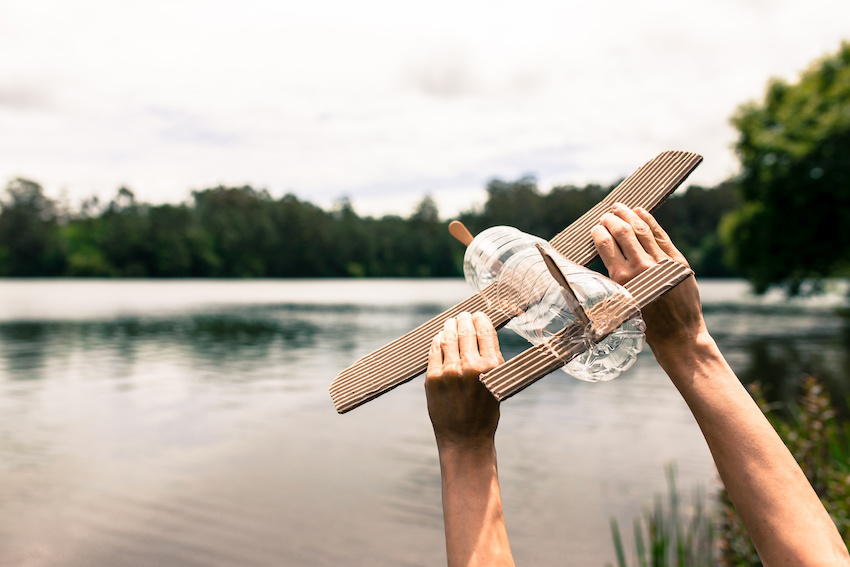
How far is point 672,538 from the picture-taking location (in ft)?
29.0

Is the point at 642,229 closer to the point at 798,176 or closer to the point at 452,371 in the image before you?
the point at 452,371

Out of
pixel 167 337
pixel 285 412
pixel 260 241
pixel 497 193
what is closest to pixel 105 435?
pixel 285 412

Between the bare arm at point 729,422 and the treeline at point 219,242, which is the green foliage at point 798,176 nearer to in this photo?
the bare arm at point 729,422

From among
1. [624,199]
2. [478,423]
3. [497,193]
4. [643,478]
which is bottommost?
[643,478]

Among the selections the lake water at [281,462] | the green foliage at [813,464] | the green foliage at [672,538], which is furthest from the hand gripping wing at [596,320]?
the lake water at [281,462]

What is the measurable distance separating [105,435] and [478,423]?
16.2m

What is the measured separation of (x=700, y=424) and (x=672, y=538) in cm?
858

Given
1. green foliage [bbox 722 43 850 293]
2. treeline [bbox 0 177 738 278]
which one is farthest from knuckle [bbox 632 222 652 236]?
treeline [bbox 0 177 738 278]

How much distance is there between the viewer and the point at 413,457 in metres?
13.9

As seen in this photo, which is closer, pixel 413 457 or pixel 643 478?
pixel 643 478

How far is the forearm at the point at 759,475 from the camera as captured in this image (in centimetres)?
145

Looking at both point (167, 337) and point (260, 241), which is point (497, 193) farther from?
point (260, 241)

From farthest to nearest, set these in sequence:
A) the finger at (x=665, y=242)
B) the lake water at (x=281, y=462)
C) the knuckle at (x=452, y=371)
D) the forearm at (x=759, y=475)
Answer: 1. the lake water at (x=281, y=462)
2. the finger at (x=665, y=242)
3. the knuckle at (x=452, y=371)
4. the forearm at (x=759, y=475)

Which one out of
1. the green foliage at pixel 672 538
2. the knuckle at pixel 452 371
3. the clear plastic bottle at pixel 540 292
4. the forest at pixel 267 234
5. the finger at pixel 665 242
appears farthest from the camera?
the forest at pixel 267 234
